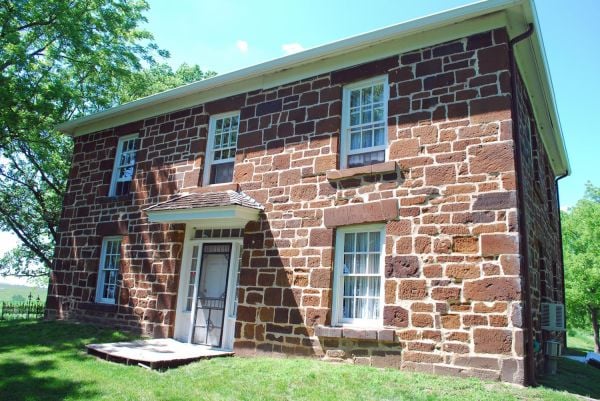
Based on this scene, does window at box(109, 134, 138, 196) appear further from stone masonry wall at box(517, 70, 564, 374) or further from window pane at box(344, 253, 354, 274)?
stone masonry wall at box(517, 70, 564, 374)

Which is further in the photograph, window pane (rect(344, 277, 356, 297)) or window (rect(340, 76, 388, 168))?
window (rect(340, 76, 388, 168))

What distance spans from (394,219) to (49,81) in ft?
44.1

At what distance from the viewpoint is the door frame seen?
9102 mm

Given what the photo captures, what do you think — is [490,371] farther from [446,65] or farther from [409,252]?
[446,65]

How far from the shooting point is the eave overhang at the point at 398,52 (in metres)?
7.05

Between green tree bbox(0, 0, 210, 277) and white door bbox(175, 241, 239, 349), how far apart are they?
27.4 ft

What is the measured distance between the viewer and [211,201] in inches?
355

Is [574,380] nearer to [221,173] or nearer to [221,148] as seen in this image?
[221,173]

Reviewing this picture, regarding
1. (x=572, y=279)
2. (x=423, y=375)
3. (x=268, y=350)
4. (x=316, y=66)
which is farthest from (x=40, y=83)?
(x=572, y=279)

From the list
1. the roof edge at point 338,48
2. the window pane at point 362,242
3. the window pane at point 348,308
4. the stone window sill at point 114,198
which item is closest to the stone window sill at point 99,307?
the stone window sill at point 114,198

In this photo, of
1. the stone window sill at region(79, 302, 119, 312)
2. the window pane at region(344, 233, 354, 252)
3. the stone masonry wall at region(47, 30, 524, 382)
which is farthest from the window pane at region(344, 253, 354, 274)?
the stone window sill at region(79, 302, 119, 312)

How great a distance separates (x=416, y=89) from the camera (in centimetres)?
765

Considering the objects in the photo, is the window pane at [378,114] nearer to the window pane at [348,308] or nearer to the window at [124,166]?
the window pane at [348,308]

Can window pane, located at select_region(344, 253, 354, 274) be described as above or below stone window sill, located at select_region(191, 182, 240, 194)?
below
